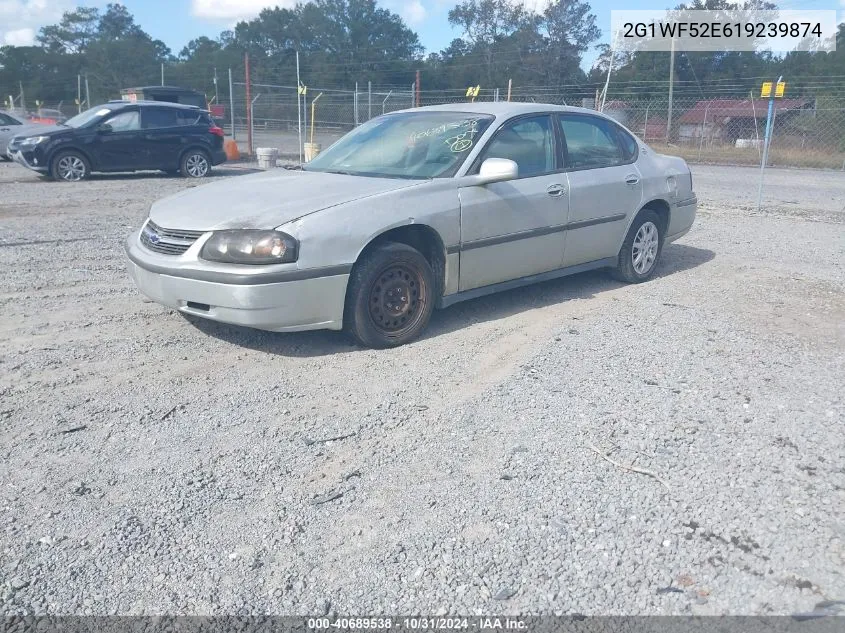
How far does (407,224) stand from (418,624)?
300 cm

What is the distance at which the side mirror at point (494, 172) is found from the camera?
544 cm

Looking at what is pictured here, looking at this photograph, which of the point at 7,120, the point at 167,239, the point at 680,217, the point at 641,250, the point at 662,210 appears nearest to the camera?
the point at 167,239

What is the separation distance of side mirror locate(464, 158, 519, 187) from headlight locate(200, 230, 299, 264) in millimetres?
1476

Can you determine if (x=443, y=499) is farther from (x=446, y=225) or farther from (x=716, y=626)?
(x=446, y=225)

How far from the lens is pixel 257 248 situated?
465cm

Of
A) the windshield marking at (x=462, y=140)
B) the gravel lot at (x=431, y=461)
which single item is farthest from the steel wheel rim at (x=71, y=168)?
the windshield marking at (x=462, y=140)

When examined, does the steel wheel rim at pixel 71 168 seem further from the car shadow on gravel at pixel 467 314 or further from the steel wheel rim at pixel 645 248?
the steel wheel rim at pixel 645 248

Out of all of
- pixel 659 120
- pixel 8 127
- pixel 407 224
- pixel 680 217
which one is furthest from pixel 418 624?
pixel 659 120

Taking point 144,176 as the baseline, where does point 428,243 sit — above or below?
above

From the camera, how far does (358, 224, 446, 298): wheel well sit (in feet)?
17.4

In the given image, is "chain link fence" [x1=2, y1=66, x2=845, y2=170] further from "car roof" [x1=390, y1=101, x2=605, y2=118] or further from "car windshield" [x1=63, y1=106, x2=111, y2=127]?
"car roof" [x1=390, y1=101, x2=605, y2=118]

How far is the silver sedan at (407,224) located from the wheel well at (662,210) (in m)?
0.07

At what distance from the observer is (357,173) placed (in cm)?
585

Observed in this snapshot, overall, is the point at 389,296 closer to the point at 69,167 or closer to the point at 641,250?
the point at 641,250
